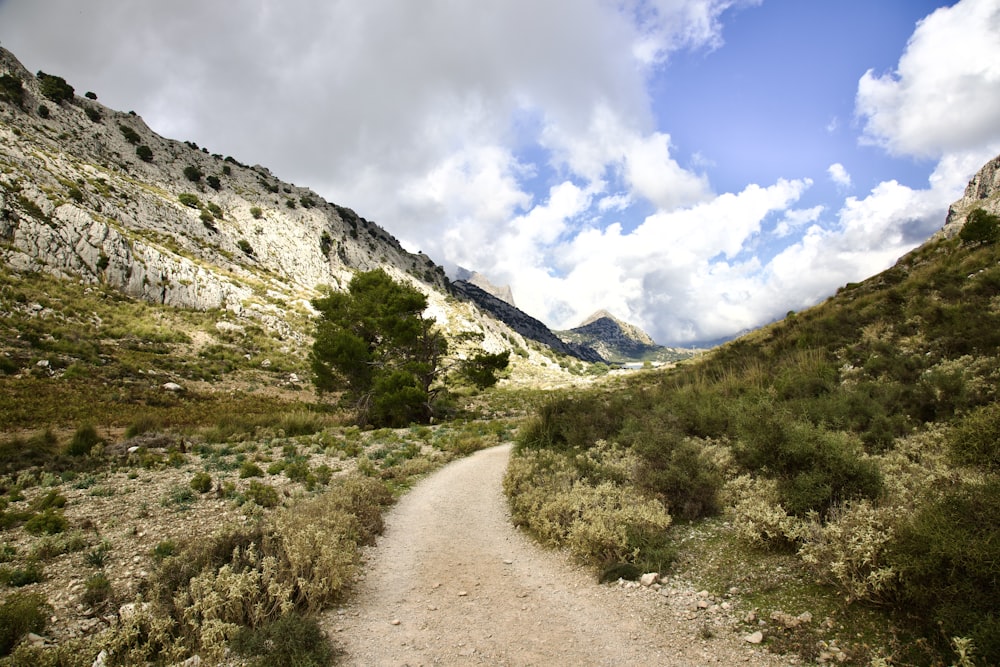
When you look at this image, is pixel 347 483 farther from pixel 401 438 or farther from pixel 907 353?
pixel 907 353

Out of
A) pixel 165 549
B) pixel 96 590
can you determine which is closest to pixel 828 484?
pixel 96 590

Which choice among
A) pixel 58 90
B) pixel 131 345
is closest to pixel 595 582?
pixel 131 345

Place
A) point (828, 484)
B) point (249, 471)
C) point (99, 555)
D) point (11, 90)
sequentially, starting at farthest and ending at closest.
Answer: point (11, 90) < point (249, 471) < point (99, 555) < point (828, 484)

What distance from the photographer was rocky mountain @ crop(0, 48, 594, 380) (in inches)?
1398

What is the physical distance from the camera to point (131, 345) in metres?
29.0

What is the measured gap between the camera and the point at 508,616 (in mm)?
6281

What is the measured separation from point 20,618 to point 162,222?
5753 centimetres

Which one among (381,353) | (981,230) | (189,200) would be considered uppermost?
(189,200)

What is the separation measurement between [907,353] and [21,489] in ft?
83.1

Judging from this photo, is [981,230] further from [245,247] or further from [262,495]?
[245,247]

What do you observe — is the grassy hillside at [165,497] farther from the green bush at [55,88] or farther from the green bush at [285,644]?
the green bush at [55,88]

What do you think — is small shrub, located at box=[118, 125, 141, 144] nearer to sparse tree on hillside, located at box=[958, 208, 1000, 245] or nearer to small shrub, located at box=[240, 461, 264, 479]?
small shrub, located at box=[240, 461, 264, 479]

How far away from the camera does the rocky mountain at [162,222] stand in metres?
35.5

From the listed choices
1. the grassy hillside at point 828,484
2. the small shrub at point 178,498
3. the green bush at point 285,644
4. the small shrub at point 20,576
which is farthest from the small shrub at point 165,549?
the grassy hillside at point 828,484
